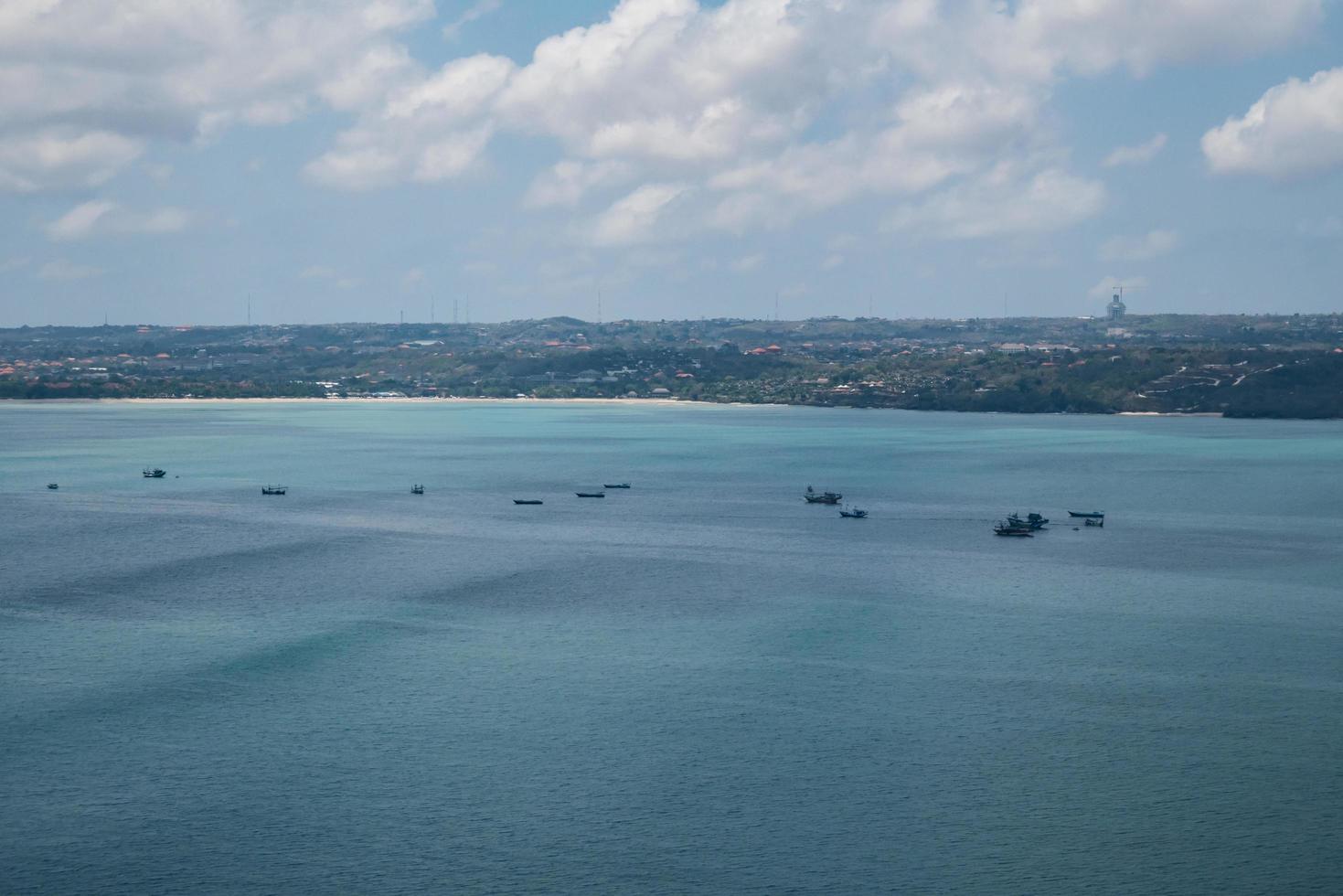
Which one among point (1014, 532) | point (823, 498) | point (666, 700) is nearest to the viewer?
point (666, 700)

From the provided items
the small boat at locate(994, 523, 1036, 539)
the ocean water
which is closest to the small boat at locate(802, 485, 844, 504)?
the ocean water

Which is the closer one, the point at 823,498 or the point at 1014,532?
the point at 1014,532

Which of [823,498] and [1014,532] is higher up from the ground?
[823,498]

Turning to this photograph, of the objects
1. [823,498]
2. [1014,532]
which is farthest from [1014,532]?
[823,498]

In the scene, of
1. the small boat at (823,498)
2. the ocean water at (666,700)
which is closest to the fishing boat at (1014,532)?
the ocean water at (666,700)

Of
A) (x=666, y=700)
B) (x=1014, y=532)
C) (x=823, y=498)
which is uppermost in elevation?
(x=823, y=498)

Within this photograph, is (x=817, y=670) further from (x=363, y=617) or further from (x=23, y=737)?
(x=23, y=737)

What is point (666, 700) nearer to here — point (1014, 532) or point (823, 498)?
point (1014, 532)

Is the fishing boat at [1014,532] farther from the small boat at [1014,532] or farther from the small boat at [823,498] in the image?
the small boat at [823,498]

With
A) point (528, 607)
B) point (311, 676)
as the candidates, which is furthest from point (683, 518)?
point (311, 676)
